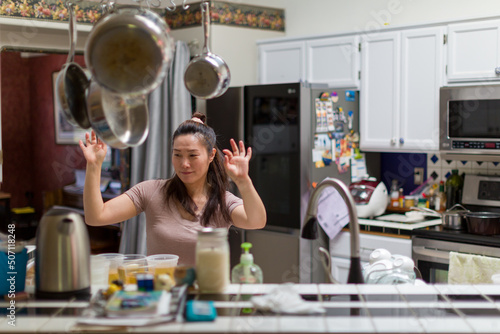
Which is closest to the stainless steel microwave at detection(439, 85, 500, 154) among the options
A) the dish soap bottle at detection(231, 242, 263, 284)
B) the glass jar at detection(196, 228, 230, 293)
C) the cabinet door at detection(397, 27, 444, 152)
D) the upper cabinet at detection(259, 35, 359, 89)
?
the cabinet door at detection(397, 27, 444, 152)

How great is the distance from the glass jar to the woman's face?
26.8 inches

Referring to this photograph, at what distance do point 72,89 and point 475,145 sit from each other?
8.80 ft

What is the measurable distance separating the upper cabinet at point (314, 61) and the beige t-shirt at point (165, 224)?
6.70 feet

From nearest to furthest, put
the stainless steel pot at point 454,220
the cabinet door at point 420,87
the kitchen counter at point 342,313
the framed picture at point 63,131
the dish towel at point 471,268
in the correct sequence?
the kitchen counter at point 342,313 → the dish towel at point 471,268 → the stainless steel pot at point 454,220 → the cabinet door at point 420,87 → the framed picture at point 63,131

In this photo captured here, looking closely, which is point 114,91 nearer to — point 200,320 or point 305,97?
point 200,320

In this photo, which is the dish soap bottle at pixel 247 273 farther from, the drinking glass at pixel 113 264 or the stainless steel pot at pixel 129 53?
the stainless steel pot at pixel 129 53

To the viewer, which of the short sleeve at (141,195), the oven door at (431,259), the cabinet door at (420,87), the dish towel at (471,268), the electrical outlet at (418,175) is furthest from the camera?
the electrical outlet at (418,175)

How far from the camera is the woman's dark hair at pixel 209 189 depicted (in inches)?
105

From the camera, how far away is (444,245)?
12.1ft

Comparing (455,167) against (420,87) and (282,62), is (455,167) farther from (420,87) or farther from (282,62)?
(282,62)

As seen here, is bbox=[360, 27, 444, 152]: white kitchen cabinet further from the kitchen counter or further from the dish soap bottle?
the dish soap bottle

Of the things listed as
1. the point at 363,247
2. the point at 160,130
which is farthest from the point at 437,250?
the point at 160,130

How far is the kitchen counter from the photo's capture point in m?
1.67

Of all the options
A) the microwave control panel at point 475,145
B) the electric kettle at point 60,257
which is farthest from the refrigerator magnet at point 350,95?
the electric kettle at point 60,257
